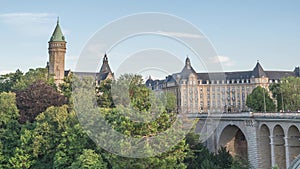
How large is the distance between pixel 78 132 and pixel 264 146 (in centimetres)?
1441

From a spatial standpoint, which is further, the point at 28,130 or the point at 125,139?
the point at 28,130

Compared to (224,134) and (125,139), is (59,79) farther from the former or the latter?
(125,139)

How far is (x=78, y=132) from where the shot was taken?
79.5 feet

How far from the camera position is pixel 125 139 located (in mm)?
20219

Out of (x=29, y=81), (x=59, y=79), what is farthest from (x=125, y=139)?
(x=59, y=79)

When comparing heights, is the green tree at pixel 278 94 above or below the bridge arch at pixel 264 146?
above

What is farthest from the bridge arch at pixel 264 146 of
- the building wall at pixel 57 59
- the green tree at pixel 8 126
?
the building wall at pixel 57 59

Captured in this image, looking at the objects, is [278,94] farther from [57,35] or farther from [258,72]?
[57,35]

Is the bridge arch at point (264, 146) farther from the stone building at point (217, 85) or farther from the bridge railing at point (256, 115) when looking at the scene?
the stone building at point (217, 85)

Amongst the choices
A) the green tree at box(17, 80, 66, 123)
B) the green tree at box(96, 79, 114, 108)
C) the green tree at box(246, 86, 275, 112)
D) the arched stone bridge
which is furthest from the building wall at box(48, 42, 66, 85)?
the arched stone bridge

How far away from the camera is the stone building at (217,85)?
53.3 meters

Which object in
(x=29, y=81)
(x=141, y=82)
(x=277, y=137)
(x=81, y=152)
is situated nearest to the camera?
(x=81, y=152)

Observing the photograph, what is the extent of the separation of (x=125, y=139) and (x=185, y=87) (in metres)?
33.5

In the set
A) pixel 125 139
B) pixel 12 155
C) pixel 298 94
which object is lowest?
pixel 12 155
